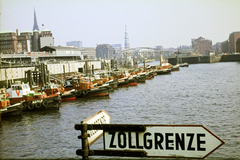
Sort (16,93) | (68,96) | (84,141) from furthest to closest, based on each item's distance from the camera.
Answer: (68,96), (16,93), (84,141)

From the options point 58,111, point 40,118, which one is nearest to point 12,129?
point 40,118

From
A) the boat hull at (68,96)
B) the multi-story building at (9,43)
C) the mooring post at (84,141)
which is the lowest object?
the boat hull at (68,96)

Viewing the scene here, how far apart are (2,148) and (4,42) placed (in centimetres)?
14926

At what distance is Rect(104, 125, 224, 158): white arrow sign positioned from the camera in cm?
610

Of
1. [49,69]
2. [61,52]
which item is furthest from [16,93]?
[61,52]

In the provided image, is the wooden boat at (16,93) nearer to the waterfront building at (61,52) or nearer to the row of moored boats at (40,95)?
the row of moored boats at (40,95)

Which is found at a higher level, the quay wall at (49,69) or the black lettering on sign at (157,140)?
the quay wall at (49,69)

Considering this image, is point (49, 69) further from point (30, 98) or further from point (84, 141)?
point (84, 141)

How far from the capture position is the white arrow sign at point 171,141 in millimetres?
6102

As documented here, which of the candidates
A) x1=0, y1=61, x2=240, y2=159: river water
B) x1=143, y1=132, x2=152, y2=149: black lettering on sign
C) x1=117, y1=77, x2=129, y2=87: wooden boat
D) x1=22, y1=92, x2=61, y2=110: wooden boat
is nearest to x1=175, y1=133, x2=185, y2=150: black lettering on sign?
x1=143, y1=132, x2=152, y2=149: black lettering on sign

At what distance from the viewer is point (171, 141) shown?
6.30 m

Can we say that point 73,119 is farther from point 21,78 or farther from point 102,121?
point 21,78

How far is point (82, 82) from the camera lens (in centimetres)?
4622

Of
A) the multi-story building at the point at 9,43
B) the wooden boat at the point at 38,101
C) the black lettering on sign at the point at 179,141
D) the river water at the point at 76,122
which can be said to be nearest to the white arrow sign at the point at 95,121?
the black lettering on sign at the point at 179,141
